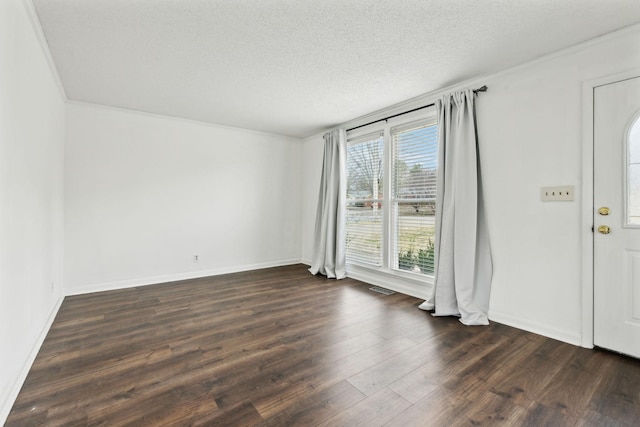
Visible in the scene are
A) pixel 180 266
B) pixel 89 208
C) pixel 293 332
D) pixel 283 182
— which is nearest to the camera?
pixel 293 332

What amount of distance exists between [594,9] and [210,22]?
102 inches

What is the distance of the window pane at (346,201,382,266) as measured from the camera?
413cm

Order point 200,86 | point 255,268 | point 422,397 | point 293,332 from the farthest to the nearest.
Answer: point 255,268 < point 200,86 < point 293,332 < point 422,397

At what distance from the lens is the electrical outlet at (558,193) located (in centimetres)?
232

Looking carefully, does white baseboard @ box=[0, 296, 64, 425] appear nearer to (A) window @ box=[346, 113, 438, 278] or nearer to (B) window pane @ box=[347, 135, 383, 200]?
(A) window @ box=[346, 113, 438, 278]

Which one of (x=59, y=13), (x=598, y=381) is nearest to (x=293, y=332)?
(x=598, y=381)

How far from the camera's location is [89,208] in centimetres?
360

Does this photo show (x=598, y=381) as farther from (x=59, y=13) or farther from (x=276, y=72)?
(x=59, y=13)

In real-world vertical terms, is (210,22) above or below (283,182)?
above

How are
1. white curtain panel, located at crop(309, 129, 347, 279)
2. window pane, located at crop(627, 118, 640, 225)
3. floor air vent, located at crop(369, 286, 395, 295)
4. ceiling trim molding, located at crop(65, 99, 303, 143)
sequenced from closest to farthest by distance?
window pane, located at crop(627, 118, 640, 225) → ceiling trim molding, located at crop(65, 99, 303, 143) → floor air vent, located at crop(369, 286, 395, 295) → white curtain panel, located at crop(309, 129, 347, 279)

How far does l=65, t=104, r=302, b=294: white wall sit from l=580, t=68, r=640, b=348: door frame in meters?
4.10

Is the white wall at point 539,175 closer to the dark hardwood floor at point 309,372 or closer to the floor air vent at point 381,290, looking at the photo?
the dark hardwood floor at point 309,372

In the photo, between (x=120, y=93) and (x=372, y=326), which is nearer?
(x=372, y=326)

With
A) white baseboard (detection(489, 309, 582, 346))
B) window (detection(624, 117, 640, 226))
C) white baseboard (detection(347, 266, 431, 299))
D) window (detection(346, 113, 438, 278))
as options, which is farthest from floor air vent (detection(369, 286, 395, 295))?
window (detection(624, 117, 640, 226))
